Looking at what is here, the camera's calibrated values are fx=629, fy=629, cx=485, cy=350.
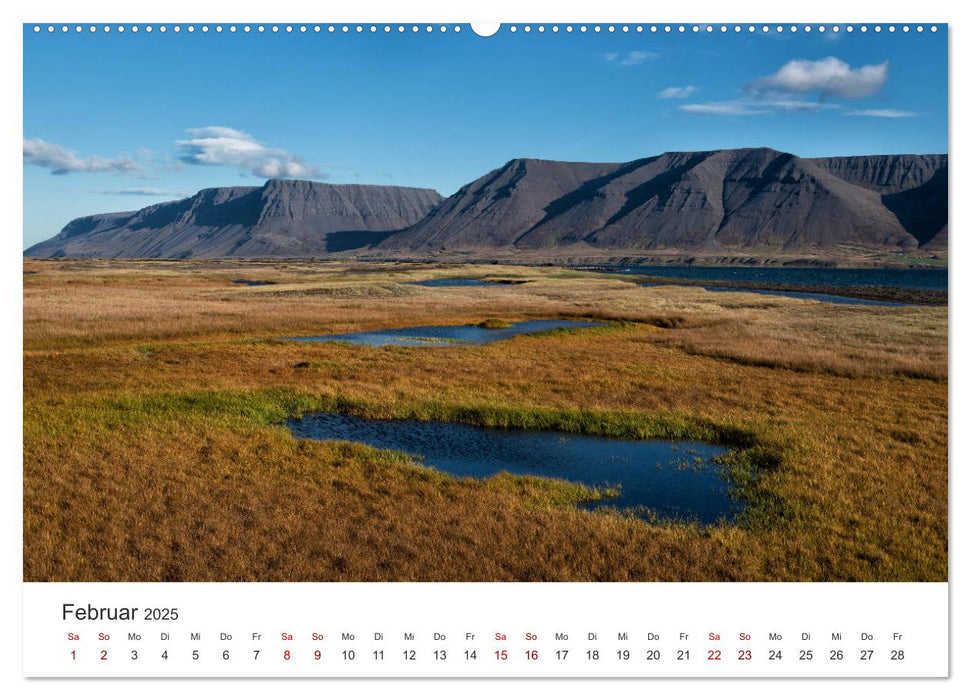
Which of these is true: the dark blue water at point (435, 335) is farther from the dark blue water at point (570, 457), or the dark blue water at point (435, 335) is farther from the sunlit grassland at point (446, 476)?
the dark blue water at point (570, 457)

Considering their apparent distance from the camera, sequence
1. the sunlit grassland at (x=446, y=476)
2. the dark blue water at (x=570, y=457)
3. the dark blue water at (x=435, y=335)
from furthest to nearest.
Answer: the dark blue water at (x=435, y=335), the dark blue water at (x=570, y=457), the sunlit grassland at (x=446, y=476)

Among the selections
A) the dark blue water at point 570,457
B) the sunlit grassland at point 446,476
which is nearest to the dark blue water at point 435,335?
the sunlit grassland at point 446,476

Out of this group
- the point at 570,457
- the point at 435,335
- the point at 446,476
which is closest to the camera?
the point at 446,476

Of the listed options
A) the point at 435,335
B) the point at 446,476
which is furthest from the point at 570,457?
the point at 435,335

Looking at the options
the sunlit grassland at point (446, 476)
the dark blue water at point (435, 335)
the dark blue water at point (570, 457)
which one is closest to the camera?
the sunlit grassland at point (446, 476)

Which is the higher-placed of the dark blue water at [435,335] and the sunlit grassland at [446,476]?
the dark blue water at [435,335]

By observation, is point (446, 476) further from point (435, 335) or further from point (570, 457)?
point (435, 335)

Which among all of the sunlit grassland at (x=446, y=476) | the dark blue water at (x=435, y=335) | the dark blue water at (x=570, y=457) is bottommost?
the dark blue water at (x=570, y=457)

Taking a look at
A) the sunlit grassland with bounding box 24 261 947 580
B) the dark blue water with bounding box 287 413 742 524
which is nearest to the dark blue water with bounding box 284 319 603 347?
the sunlit grassland with bounding box 24 261 947 580
